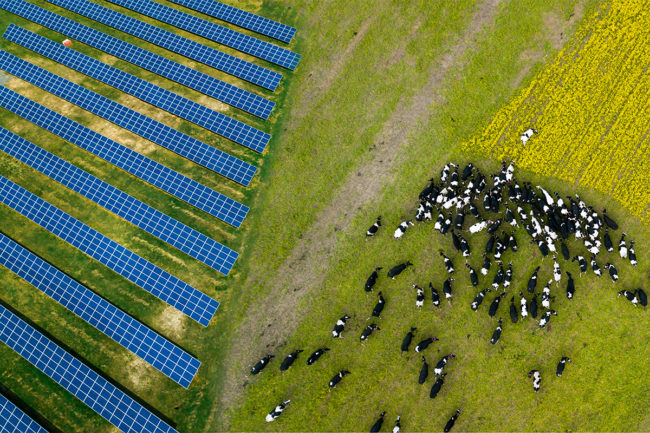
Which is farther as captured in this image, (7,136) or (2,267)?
(7,136)

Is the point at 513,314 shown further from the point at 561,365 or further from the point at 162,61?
the point at 162,61

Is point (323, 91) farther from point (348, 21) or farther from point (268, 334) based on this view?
point (268, 334)

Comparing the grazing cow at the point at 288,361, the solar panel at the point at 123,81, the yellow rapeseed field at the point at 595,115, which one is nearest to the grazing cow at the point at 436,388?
the grazing cow at the point at 288,361

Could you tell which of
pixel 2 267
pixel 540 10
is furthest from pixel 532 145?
pixel 2 267

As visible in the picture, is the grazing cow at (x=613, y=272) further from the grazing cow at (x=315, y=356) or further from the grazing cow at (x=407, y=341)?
the grazing cow at (x=315, y=356)

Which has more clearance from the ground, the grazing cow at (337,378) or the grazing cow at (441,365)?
the grazing cow at (441,365)

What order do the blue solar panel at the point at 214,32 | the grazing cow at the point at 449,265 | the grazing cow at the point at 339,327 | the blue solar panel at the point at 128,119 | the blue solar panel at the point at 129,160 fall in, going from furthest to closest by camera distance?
the blue solar panel at the point at 214,32
the blue solar panel at the point at 128,119
the blue solar panel at the point at 129,160
the grazing cow at the point at 449,265
the grazing cow at the point at 339,327

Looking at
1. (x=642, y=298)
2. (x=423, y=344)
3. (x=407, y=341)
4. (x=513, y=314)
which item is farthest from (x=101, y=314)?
(x=642, y=298)
